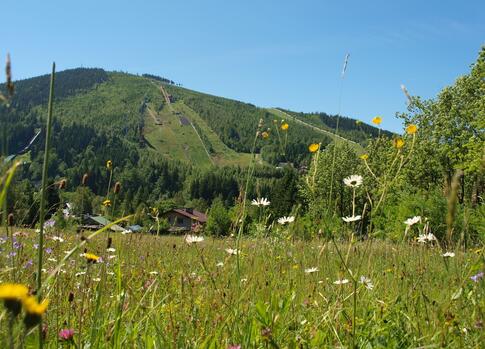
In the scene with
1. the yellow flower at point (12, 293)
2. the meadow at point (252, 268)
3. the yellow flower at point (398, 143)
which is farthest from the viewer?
the yellow flower at point (398, 143)

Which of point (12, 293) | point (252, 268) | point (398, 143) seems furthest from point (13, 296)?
point (252, 268)

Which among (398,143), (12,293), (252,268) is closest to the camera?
(12,293)

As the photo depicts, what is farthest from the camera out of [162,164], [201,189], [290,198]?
[162,164]

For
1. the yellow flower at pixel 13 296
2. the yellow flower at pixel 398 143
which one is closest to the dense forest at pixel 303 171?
the yellow flower at pixel 398 143

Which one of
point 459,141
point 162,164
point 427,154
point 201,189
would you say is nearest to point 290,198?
point 427,154

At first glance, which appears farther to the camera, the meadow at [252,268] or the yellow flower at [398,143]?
the yellow flower at [398,143]

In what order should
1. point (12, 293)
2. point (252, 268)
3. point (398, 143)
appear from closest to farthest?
point (12, 293), point (398, 143), point (252, 268)

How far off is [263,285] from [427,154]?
1192 inches

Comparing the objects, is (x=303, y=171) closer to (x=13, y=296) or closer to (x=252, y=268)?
(x=252, y=268)

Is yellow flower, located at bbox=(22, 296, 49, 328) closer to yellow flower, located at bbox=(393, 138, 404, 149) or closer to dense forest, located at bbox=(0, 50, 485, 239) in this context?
dense forest, located at bbox=(0, 50, 485, 239)

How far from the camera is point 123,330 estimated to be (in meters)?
1.82

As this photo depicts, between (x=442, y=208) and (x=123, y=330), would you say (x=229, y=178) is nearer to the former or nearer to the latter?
(x=442, y=208)

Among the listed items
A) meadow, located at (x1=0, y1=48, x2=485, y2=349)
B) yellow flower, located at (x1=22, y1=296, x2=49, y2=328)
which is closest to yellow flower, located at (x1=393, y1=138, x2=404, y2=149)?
meadow, located at (x1=0, y1=48, x2=485, y2=349)

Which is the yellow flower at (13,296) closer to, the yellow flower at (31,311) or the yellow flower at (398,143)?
the yellow flower at (31,311)
